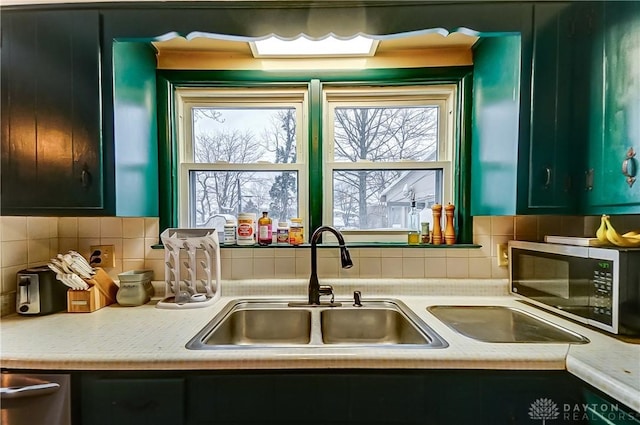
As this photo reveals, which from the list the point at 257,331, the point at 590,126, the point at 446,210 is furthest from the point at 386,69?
the point at 257,331

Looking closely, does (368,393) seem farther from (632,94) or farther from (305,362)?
(632,94)

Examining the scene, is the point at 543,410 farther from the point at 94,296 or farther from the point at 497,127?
the point at 94,296

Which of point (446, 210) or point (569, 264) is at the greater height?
point (446, 210)

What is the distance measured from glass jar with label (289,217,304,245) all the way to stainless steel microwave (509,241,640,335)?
105 centimetres

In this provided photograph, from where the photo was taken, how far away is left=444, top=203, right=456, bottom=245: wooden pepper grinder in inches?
61.6

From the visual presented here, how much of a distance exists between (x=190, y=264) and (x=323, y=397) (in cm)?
89

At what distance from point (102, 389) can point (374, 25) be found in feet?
5.12

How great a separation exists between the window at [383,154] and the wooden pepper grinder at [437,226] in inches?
4.0

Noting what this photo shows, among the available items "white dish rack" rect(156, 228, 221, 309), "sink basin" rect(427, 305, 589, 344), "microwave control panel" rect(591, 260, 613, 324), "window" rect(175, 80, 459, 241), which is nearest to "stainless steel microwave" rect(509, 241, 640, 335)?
"microwave control panel" rect(591, 260, 613, 324)

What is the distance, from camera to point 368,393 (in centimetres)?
89

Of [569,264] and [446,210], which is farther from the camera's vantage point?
[446,210]

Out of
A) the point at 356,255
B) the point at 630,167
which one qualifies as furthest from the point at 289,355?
the point at 630,167

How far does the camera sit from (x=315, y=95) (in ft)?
5.29

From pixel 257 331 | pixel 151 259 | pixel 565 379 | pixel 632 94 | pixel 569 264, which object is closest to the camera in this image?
pixel 565 379
